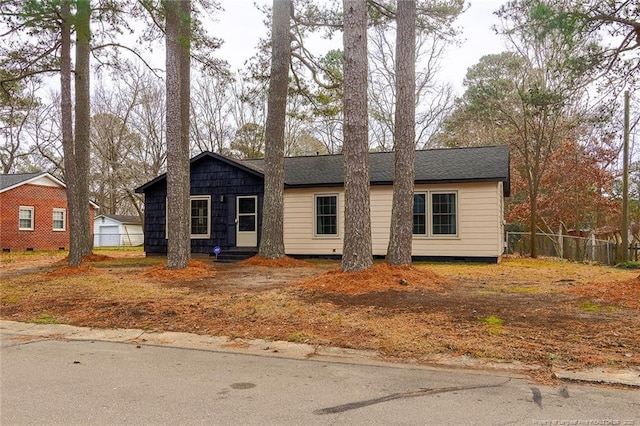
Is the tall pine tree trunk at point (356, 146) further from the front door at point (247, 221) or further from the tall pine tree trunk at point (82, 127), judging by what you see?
the tall pine tree trunk at point (82, 127)

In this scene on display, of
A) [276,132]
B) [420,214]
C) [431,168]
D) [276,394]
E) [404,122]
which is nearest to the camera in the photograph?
[276,394]

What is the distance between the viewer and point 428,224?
1570 cm

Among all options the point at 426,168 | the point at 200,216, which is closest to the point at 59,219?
the point at 200,216

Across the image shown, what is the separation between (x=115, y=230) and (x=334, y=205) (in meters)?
27.7

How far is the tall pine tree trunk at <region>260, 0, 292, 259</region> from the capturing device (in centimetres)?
1430

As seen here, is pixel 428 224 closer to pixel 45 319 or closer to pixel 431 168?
pixel 431 168

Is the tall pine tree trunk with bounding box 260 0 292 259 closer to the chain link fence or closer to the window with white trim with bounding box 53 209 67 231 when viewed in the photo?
the chain link fence

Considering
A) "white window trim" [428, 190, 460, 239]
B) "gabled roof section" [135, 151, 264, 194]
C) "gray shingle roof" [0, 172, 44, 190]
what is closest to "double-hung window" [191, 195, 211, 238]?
"gabled roof section" [135, 151, 264, 194]

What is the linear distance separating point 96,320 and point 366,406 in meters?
4.66

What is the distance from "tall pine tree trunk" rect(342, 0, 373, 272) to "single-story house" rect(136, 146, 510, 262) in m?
6.64

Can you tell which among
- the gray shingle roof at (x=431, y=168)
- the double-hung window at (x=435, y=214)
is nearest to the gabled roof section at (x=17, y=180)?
the gray shingle roof at (x=431, y=168)

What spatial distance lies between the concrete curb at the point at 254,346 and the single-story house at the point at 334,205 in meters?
10.7

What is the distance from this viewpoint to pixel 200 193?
17.7 metres

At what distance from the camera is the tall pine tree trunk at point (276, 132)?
14297 millimetres
